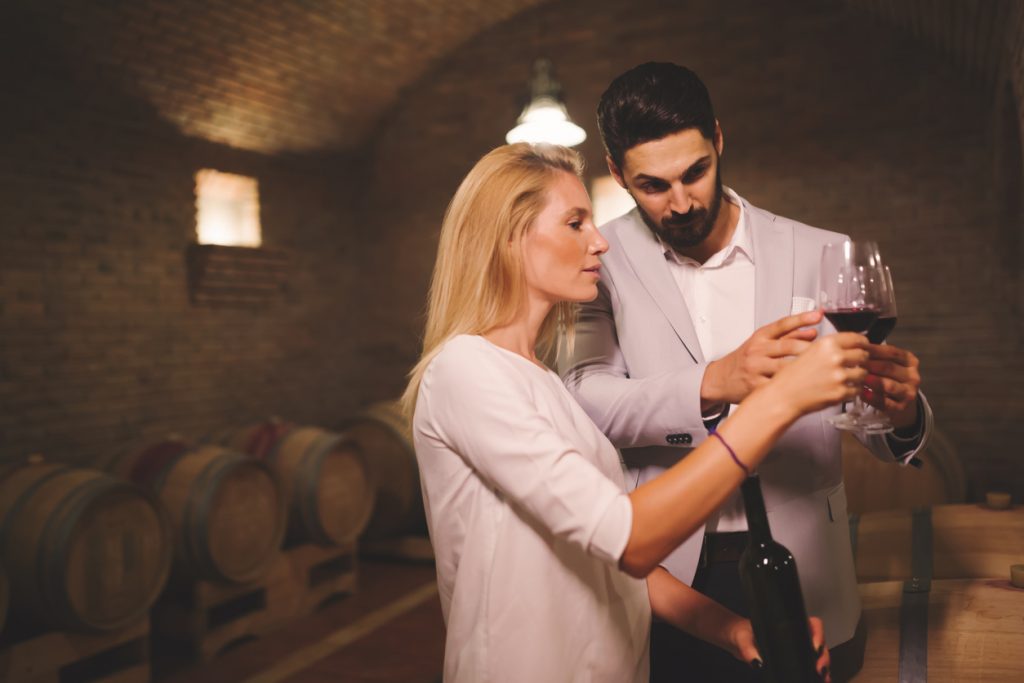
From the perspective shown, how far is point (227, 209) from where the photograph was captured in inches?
243

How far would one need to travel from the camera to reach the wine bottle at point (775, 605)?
1.04m

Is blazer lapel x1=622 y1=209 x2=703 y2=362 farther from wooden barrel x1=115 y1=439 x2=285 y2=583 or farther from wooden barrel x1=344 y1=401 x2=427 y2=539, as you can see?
wooden barrel x1=344 y1=401 x2=427 y2=539

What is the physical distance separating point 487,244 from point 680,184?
1.37 ft

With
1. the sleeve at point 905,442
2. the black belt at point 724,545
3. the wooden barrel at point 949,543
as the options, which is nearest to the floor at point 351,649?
the wooden barrel at point 949,543

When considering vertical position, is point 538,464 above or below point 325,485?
above

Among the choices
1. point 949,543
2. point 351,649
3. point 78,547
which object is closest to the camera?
point 949,543

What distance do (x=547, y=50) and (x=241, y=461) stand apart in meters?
4.27

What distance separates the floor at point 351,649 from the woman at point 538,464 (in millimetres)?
2471

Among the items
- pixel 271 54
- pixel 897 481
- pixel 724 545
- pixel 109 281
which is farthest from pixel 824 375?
pixel 271 54

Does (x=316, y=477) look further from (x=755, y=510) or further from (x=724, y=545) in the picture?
(x=755, y=510)

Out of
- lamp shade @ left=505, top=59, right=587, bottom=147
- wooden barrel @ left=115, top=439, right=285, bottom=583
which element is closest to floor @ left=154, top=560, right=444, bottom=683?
wooden barrel @ left=115, top=439, right=285, bottom=583

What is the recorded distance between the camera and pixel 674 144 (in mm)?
1507

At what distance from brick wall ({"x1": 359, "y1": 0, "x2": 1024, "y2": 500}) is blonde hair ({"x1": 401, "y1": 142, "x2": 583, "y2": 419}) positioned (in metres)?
4.82

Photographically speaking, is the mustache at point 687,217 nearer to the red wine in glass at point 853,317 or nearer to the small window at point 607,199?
the red wine in glass at point 853,317
